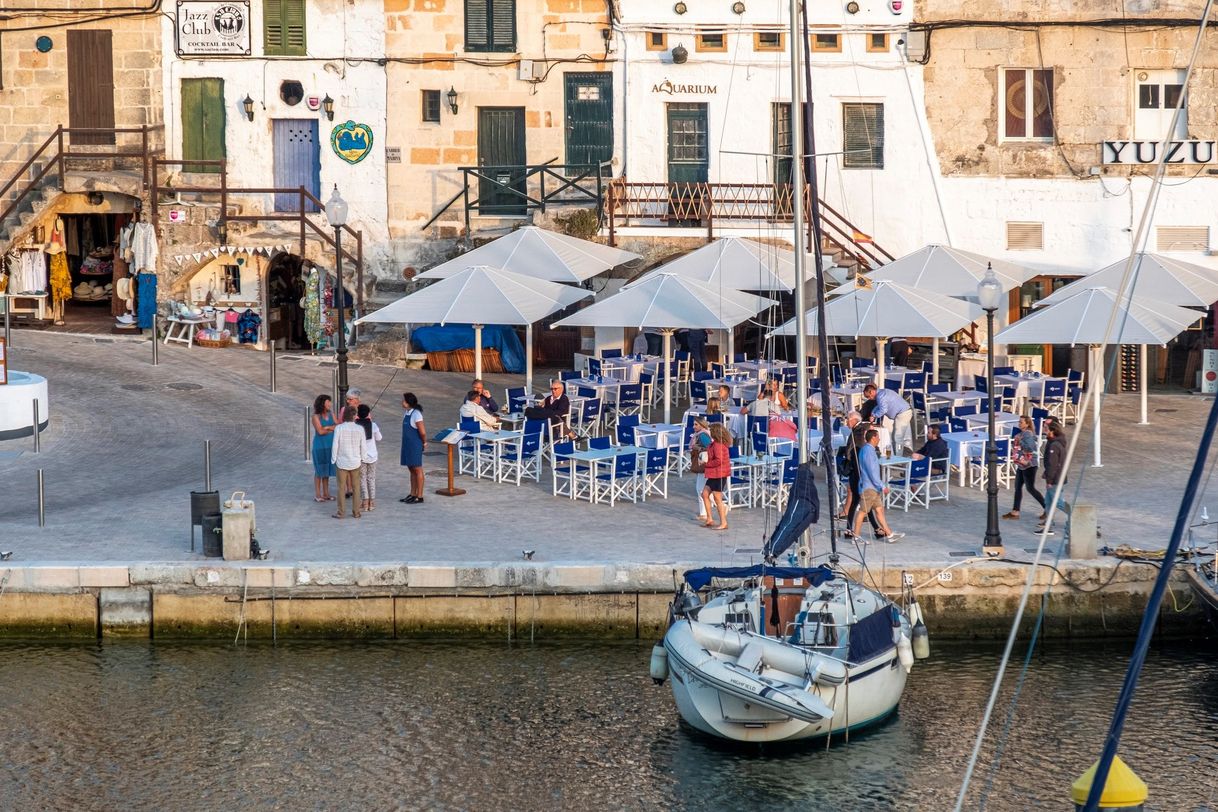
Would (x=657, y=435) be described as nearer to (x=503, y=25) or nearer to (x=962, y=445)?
(x=962, y=445)

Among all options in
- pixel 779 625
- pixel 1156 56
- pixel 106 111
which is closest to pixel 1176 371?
pixel 1156 56

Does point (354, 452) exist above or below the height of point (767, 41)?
below

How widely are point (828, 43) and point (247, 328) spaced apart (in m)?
12.1

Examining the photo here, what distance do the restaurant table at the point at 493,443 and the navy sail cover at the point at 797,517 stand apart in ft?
18.8

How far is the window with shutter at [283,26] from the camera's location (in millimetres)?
35844

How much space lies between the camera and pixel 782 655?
17359 millimetres

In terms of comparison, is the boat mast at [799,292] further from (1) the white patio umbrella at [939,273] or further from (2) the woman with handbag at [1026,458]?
(1) the white patio umbrella at [939,273]

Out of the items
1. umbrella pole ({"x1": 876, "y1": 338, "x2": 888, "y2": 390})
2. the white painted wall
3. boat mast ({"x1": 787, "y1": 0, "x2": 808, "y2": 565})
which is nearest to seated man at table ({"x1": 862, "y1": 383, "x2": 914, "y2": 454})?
umbrella pole ({"x1": 876, "y1": 338, "x2": 888, "y2": 390})

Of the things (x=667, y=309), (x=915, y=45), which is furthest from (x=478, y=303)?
(x=915, y=45)

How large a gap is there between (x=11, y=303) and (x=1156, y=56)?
72.2ft

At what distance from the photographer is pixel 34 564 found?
20375 millimetres

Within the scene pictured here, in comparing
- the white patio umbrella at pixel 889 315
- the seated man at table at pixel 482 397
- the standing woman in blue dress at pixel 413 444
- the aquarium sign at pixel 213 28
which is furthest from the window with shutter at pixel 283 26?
the standing woman in blue dress at pixel 413 444

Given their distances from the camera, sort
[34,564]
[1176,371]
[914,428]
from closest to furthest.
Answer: [34,564], [914,428], [1176,371]

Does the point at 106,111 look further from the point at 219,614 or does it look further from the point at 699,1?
the point at 219,614
